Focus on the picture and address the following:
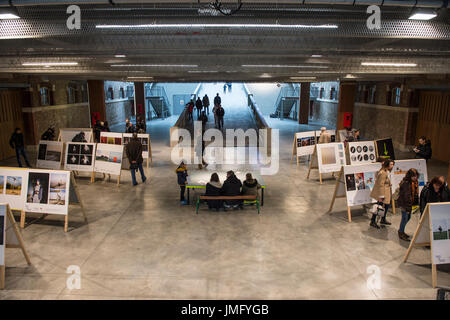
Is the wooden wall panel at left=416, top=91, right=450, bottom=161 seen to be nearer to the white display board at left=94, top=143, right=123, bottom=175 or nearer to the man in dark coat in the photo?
the man in dark coat

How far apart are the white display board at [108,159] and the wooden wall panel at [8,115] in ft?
22.3

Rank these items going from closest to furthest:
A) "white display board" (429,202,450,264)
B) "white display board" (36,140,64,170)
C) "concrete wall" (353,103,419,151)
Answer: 1. "white display board" (429,202,450,264)
2. "white display board" (36,140,64,170)
3. "concrete wall" (353,103,419,151)

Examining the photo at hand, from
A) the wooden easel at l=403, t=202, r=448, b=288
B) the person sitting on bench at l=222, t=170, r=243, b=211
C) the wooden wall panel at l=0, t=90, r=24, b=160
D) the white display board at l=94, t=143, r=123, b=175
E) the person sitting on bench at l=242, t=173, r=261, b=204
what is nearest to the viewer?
the wooden easel at l=403, t=202, r=448, b=288

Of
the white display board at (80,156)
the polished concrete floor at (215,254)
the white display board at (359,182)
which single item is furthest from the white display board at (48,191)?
the white display board at (359,182)

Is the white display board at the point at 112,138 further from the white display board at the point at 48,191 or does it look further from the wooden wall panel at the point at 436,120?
the wooden wall panel at the point at 436,120

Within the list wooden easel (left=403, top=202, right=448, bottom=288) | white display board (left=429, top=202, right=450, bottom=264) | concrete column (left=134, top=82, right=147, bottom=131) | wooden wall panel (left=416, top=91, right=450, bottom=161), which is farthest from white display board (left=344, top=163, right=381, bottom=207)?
concrete column (left=134, top=82, right=147, bottom=131)

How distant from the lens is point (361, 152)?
10688 mm

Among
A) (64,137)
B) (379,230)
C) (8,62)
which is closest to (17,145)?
(64,137)

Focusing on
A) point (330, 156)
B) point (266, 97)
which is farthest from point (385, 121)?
point (266, 97)

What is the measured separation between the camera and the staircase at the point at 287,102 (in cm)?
3219

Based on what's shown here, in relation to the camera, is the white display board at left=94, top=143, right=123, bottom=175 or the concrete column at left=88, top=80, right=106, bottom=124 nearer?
the white display board at left=94, top=143, right=123, bottom=175

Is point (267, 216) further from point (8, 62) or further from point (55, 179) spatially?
point (8, 62)

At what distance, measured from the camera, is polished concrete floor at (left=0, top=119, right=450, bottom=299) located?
5.32 m

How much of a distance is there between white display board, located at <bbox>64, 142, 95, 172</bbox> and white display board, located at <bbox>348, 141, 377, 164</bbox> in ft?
29.1
